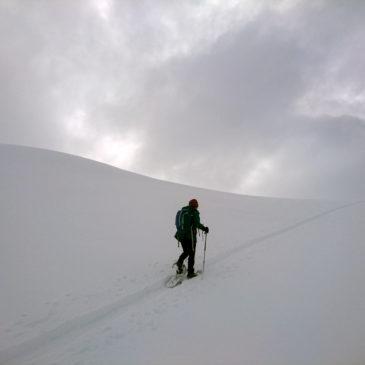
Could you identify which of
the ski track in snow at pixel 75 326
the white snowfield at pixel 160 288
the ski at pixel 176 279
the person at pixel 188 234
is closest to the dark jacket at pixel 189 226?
the person at pixel 188 234

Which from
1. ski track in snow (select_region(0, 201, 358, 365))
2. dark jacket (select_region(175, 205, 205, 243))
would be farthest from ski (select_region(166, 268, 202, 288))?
dark jacket (select_region(175, 205, 205, 243))

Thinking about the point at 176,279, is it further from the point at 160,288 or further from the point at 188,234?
the point at 188,234

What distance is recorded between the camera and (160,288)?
9156 millimetres

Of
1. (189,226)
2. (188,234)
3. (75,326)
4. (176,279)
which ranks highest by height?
(189,226)

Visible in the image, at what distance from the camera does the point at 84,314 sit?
7730 mm

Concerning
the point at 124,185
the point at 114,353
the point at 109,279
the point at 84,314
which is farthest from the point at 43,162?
the point at 114,353

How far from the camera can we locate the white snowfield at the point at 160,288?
5762mm

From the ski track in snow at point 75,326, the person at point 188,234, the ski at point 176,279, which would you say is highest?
the person at point 188,234

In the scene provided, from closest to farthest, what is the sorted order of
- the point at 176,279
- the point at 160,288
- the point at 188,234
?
the point at 160,288 → the point at 176,279 → the point at 188,234

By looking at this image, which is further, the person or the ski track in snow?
the person

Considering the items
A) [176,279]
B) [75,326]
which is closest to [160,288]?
[176,279]

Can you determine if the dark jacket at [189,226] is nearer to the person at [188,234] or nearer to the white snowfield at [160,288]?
the person at [188,234]

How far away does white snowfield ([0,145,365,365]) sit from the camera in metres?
5.76

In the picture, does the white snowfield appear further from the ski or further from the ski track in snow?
the ski
